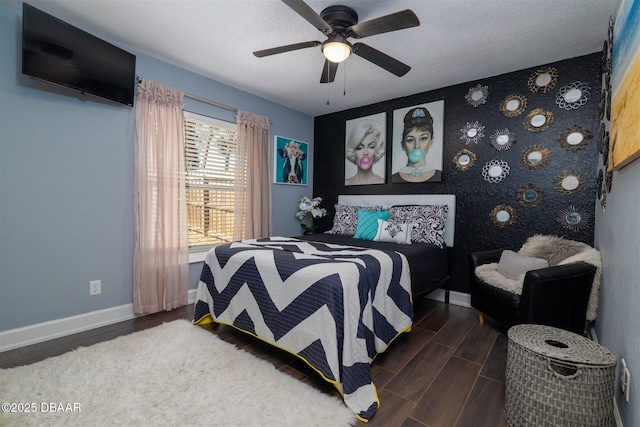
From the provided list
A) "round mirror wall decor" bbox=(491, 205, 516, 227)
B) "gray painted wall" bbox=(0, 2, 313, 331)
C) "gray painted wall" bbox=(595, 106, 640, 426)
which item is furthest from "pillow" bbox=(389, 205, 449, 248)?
"gray painted wall" bbox=(0, 2, 313, 331)

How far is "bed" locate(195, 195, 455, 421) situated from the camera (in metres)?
1.53

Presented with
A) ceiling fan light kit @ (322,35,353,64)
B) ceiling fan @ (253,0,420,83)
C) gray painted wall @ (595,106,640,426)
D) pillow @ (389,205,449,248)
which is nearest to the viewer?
gray painted wall @ (595,106,640,426)

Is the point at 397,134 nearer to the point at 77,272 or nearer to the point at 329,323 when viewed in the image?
the point at 329,323

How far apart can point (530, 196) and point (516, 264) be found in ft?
2.92

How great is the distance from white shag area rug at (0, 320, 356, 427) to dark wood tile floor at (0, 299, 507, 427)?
167 mm

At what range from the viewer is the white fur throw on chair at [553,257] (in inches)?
79.8

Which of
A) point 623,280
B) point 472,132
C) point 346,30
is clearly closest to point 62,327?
point 346,30

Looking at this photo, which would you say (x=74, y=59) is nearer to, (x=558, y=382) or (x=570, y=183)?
(x=558, y=382)

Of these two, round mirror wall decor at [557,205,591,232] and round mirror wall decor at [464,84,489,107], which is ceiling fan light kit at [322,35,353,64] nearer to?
round mirror wall decor at [464,84,489,107]

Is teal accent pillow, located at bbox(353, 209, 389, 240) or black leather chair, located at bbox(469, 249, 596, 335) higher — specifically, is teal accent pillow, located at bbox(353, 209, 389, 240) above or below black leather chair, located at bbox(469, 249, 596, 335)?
above

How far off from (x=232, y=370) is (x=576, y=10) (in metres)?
3.48

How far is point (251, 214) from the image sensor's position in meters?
3.58

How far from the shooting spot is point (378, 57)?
2045mm

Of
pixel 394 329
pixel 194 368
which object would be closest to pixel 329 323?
pixel 394 329
